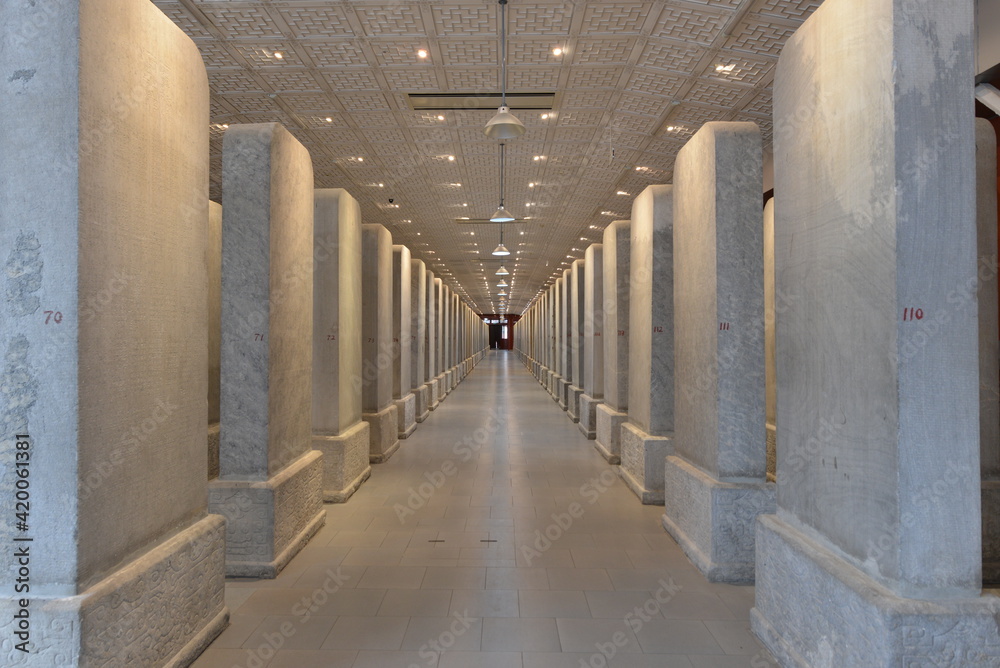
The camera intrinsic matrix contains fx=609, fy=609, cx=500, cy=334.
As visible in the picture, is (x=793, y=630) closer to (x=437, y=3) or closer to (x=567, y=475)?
(x=567, y=475)

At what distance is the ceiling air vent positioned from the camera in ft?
25.1

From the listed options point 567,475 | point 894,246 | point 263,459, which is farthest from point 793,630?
point 567,475

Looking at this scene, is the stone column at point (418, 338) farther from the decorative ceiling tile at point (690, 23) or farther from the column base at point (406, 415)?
the decorative ceiling tile at point (690, 23)

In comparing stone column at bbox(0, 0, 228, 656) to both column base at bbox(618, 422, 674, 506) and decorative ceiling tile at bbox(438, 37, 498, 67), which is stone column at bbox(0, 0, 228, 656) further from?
column base at bbox(618, 422, 674, 506)

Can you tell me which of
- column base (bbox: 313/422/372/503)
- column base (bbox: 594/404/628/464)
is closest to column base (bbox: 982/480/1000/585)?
column base (bbox: 594/404/628/464)

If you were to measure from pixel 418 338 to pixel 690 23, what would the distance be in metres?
8.48

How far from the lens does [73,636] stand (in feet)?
7.97

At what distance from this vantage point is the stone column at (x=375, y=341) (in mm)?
8680

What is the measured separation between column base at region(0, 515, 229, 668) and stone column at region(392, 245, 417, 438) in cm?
661

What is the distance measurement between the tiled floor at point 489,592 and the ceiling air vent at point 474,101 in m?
4.80

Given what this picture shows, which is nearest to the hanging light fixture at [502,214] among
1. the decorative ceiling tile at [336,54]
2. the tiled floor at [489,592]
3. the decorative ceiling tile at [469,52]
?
the decorative ceiling tile at [469,52]

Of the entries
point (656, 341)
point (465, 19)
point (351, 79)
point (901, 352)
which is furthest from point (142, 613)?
point (351, 79)

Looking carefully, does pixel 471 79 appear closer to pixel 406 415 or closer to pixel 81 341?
pixel 81 341

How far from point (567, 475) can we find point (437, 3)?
5.56 meters
